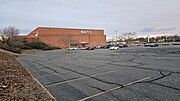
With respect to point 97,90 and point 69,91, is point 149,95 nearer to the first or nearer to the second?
point 97,90

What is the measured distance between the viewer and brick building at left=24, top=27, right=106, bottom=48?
113m

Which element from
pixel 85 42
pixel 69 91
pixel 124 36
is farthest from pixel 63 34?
pixel 69 91

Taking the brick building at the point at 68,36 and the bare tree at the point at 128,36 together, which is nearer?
the brick building at the point at 68,36

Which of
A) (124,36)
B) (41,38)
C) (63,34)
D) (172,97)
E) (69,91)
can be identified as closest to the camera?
(172,97)

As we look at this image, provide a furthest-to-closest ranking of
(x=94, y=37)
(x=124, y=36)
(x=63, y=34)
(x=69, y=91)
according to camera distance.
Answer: (x=124, y=36) < (x=94, y=37) < (x=63, y=34) < (x=69, y=91)

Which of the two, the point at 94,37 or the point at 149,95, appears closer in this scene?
the point at 149,95

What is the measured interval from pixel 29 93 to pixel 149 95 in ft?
14.9

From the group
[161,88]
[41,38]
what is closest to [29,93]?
[161,88]

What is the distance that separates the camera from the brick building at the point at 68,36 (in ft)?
372

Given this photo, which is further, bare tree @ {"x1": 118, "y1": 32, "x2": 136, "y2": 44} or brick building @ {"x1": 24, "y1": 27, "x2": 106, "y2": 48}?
bare tree @ {"x1": 118, "y1": 32, "x2": 136, "y2": 44}

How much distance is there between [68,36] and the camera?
382 feet

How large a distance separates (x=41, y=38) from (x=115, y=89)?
105553mm

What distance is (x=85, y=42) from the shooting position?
12762cm

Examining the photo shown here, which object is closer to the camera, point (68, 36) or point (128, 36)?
point (68, 36)
